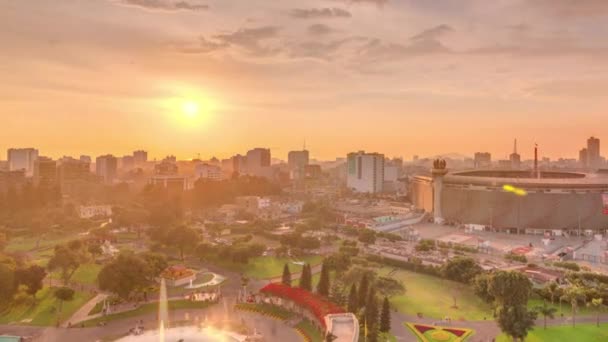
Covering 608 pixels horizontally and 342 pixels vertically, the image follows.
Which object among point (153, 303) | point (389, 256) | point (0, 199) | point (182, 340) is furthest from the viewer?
point (0, 199)

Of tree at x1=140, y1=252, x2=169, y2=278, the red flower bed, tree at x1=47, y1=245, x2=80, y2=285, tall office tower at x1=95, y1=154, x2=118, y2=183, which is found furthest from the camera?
tall office tower at x1=95, y1=154, x2=118, y2=183

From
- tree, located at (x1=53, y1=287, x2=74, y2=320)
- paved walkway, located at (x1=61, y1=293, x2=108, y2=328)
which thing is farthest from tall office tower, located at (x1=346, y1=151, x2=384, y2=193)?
tree, located at (x1=53, y1=287, x2=74, y2=320)

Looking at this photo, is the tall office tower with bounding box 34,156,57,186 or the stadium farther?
the tall office tower with bounding box 34,156,57,186

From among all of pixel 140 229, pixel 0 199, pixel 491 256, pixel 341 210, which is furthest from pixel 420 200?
pixel 0 199

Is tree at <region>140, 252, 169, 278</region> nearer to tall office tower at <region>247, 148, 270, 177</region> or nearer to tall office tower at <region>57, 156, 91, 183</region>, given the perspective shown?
tall office tower at <region>57, 156, 91, 183</region>

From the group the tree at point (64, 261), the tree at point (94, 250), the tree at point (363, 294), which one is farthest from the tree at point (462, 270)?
the tree at point (94, 250)

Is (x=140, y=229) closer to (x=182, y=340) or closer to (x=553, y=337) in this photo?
(x=182, y=340)
